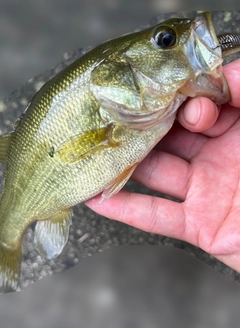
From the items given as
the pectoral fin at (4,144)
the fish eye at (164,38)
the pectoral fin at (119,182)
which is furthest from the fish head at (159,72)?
the pectoral fin at (4,144)

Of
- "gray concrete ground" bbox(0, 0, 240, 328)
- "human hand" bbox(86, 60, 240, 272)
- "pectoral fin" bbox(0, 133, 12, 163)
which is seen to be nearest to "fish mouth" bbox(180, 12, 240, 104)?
"human hand" bbox(86, 60, 240, 272)

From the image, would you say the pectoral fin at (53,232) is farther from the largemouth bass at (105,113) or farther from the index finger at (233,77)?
the index finger at (233,77)

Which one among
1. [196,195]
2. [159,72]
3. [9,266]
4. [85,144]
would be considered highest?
[159,72]

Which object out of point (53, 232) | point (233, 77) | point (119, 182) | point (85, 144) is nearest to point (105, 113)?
point (85, 144)

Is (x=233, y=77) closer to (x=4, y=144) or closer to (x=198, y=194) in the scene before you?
(x=198, y=194)

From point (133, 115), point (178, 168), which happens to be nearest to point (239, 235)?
point (178, 168)

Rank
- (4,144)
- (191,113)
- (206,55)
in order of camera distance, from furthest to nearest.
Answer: (4,144), (191,113), (206,55)

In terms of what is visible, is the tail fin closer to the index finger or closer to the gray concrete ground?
the gray concrete ground
